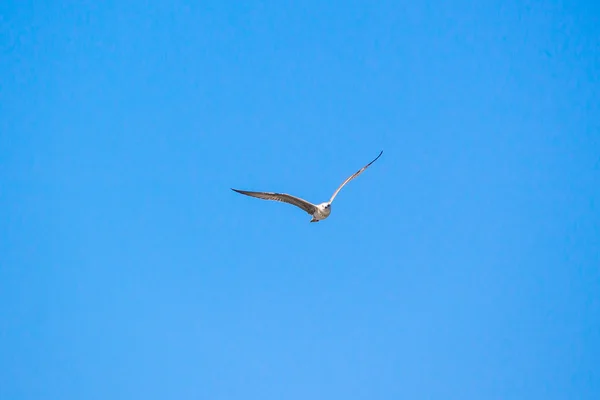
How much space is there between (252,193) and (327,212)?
131 inches

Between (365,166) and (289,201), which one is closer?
(289,201)

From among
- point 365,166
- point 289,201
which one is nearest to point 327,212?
point 289,201

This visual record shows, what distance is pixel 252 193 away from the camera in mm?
19328

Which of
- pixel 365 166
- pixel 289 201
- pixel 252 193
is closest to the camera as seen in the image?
pixel 252 193

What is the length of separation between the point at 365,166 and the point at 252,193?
5702 mm

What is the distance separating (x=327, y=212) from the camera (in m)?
Result: 21.5

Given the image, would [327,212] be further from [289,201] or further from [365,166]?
[365,166]

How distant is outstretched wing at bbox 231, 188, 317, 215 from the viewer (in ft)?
64.0

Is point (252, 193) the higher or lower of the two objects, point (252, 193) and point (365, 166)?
the lower

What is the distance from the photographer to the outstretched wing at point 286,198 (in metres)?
19.5

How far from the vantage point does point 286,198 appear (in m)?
20.6

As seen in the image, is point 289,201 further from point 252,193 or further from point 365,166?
point 365,166

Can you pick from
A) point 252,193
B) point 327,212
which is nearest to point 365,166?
point 327,212

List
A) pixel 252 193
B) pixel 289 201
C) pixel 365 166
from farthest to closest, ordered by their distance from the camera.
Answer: pixel 365 166 < pixel 289 201 < pixel 252 193
